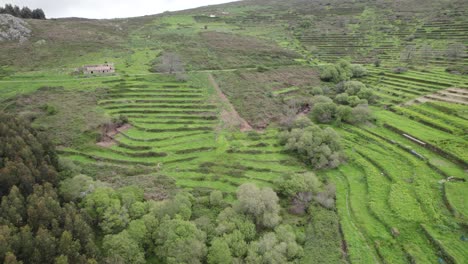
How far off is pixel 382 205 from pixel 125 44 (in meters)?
125

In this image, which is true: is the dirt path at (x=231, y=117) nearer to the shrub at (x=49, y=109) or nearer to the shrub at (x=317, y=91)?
the shrub at (x=317, y=91)

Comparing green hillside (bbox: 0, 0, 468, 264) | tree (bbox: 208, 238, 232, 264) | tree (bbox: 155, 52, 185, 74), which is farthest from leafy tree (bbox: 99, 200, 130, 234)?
tree (bbox: 155, 52, 185, 74)

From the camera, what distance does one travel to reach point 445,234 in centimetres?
3906

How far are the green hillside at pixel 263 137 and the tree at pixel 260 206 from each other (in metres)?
0.60

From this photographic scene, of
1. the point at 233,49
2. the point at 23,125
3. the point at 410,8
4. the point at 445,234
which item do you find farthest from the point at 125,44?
the point at 410,8

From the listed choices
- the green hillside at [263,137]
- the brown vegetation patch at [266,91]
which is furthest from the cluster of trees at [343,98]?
the brown vegetation patch at [266,91]

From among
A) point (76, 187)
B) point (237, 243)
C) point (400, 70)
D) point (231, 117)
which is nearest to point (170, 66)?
point (231, 117)

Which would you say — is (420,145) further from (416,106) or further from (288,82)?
(288,82)

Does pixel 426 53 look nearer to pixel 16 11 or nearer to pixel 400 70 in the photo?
pixel 400 70

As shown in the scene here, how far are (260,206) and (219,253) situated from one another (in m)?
9.35

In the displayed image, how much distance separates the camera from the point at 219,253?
36.7m

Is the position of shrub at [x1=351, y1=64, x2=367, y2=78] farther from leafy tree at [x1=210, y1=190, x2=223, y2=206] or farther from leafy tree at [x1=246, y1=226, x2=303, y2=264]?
leafy tree at [x1=246, y1=226, x2=303, y2=264]

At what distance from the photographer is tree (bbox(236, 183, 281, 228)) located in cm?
4247

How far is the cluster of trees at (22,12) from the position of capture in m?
148
